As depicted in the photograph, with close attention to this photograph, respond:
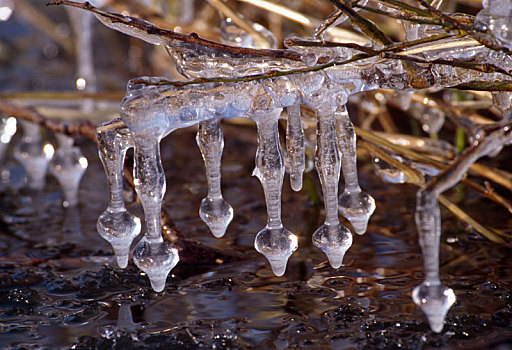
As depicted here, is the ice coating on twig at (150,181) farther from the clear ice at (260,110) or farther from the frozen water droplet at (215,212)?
the frozen water droplet at (215,212)

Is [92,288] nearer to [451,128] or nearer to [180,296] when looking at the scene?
[180,296]

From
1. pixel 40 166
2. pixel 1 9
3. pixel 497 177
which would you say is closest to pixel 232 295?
pixel 497 177

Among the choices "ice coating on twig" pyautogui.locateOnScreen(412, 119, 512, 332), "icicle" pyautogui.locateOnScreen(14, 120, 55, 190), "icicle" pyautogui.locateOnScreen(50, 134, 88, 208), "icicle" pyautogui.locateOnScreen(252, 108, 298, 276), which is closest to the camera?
"ice coating on twig" pyautogui.locateOnScreen(412, 119, 512, 332)

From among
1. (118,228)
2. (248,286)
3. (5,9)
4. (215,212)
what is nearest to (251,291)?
(248,286)

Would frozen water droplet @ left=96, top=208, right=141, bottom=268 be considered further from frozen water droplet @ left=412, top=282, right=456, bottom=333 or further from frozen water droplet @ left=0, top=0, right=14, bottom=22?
frozen water droplet @ left=0, top=0, right=14, bottom=22

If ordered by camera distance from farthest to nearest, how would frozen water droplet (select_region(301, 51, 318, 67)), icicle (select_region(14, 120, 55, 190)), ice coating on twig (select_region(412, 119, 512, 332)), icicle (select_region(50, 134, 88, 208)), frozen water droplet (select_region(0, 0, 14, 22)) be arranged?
frozen water droplet (select_region(0, 0, 14, 22)), icicle (select_region(14, 120, 55, 190)), icicle (select_region(50, 134, 88, 208)), frozen water droplet (select_region(301, 51, 318, 67)), ice coating on twig (select_region(412, 119, 512, 332))

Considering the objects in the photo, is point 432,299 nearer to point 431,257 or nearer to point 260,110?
point 431,257

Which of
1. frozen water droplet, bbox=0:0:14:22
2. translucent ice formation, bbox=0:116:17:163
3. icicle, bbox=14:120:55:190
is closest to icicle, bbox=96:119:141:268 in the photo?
icicle, bbox=14:120:55:190
